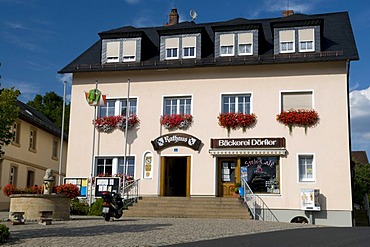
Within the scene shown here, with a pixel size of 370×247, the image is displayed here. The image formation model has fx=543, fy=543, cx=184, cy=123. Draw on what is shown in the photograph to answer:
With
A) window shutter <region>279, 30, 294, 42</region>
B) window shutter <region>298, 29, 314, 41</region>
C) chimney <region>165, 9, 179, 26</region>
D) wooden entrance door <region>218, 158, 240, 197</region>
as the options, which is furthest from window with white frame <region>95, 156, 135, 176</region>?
chimney <region>165, 9, 179, 26</region>

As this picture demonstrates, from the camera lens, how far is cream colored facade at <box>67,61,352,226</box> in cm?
2348

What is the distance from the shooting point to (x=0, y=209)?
30.7 meters

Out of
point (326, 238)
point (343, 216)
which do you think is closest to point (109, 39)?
point (343, 216)

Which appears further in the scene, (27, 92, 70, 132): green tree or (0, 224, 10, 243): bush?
(27, 92, 70, 132): green tree

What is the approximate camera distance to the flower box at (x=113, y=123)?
26031 millimetres

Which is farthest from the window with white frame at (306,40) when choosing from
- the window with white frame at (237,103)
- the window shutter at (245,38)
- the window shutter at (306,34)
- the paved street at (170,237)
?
the paved street at (170,237)

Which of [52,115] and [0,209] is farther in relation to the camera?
[52,115]

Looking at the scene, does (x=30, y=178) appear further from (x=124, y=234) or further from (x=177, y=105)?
(x=124, y=234)

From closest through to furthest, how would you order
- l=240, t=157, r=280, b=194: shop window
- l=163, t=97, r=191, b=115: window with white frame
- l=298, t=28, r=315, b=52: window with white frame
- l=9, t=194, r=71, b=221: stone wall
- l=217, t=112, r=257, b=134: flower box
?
l=9, t=194, r=71, b=221: stone wall → l=240, t=157, r=280, b=194: shop window → l=217, t=112, r=257, b=134: flower box → l=298, t=28, r=315, b=52: window with white frame → l=163, t=97, r=191, b=115: window with white frame

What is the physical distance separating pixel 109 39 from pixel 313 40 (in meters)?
10.00

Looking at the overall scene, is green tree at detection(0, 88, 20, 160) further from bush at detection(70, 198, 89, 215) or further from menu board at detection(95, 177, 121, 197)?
menu board at detection(95, 177, 121, 197)

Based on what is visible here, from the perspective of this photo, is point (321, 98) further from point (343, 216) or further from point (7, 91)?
point (7, 91)

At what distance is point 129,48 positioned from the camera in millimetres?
27000

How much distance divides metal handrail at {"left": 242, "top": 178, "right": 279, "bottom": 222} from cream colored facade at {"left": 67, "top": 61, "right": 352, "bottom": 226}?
0.20 m
